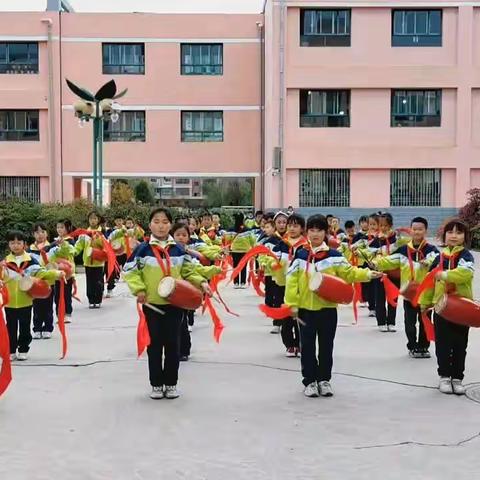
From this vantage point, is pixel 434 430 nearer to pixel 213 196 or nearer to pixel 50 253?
pixel 50 253

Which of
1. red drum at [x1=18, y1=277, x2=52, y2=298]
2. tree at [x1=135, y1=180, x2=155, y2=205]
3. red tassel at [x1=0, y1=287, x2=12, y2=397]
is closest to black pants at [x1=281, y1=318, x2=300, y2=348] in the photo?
red drum at [x1=18, y1=277, x2=52, y2=298]

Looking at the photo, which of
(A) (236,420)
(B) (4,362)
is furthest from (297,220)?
(B) (4,362)

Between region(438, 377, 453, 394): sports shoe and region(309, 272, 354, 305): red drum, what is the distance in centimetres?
113

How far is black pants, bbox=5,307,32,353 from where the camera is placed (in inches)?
275

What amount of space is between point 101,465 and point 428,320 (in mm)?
3723

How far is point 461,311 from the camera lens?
223 inches

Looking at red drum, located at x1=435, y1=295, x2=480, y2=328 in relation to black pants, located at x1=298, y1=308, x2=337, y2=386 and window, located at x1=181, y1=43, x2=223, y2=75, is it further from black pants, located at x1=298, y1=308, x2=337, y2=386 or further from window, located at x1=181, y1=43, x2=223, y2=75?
window, located at x1=181, y1=43, x2=223, y2=75

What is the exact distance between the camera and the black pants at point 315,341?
18.9 ft

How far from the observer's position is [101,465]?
424 cm

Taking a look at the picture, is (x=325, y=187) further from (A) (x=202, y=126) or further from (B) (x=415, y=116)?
(A) (x=202, y=126)

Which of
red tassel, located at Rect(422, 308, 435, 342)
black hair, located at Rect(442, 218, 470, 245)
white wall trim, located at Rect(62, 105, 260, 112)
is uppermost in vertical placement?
white wall trim, located at Rect(62, 105, 260, 112)

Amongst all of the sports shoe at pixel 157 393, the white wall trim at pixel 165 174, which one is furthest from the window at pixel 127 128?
the sports shoe at pixel 157 393

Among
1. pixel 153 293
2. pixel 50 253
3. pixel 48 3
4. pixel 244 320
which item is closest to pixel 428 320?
pixel 153 293

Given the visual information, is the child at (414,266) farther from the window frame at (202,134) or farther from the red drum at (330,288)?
the window frame at (202,134)
